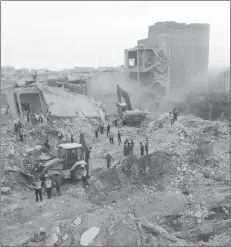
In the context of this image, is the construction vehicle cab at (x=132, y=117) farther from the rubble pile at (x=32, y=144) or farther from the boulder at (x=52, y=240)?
the boulder at (x=52, y=240)

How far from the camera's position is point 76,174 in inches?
441

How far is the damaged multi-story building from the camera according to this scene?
117 feet

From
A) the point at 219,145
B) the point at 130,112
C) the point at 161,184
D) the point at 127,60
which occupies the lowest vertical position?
the point at 161,184

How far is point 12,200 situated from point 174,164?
7.21 metres

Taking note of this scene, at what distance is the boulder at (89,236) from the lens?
631 centimetres

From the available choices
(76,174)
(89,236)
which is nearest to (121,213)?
(89,236)

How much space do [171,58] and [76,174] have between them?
2763cm

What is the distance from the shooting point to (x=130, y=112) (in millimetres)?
21625

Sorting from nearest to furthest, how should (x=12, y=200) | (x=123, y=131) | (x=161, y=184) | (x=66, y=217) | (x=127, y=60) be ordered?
(x=66, y=217)
(x=12, y=200)
(x=161, y=184)
(x=123, y=131)
(x=127, y=60)

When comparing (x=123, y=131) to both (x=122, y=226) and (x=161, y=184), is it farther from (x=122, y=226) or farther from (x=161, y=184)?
(x=122, y=226)

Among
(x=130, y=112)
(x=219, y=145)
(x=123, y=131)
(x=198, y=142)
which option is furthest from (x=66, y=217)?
(x=130, y=112)

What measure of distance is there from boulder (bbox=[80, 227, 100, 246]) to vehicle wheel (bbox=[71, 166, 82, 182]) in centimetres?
462

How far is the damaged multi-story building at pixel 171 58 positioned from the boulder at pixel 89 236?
30718 mm

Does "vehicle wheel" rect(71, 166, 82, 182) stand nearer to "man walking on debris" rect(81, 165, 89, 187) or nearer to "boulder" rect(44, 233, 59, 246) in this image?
"man walking on debris" rect(81, 165, 89, 187)
